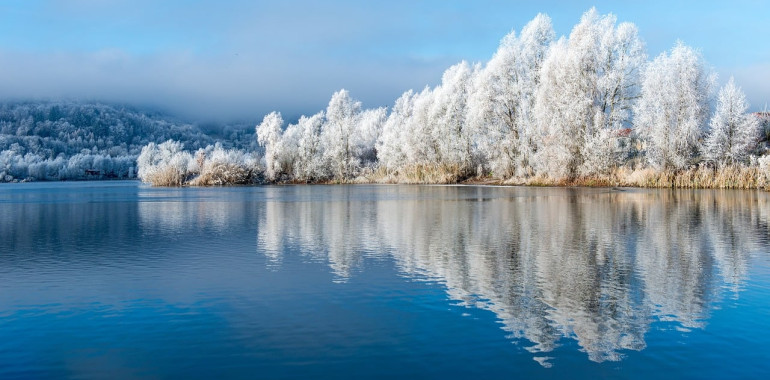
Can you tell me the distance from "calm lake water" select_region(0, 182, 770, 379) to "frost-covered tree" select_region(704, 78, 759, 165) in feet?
102

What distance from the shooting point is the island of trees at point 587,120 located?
1950 inches

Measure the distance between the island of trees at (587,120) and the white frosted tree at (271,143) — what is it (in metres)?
10.8

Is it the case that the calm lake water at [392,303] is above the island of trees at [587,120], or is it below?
below

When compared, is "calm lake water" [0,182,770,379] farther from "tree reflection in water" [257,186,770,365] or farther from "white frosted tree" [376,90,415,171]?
"white frosted tree" [376,90,415,171]

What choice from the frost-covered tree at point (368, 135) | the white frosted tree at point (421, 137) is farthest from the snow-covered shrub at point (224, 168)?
the white frosted tree at point (421, 137)

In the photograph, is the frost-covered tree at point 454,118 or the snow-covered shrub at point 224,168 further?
the snow-covered shrub at point 224,168

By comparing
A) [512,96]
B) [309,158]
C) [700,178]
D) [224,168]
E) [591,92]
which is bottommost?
[700,178]

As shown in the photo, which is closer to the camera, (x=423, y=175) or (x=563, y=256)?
(x=563, y=256)

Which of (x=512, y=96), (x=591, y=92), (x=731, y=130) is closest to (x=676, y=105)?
(x=731, y=130)

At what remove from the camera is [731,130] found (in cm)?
4984

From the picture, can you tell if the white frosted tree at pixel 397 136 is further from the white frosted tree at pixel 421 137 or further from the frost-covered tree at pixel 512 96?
the frost-covered tree at pixel 512 96

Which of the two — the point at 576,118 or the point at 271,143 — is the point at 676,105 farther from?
the point at 271,143

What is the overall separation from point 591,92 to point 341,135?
40789mm

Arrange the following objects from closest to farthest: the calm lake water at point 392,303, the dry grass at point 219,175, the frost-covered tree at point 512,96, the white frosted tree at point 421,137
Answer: the calm lake water at point 392,303 → the frost-covered tree at point 512,96 → the white frosted tree at point 421,137 → the dry grass at point 219,175
